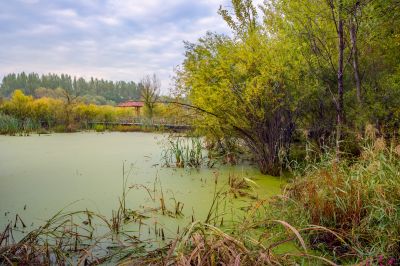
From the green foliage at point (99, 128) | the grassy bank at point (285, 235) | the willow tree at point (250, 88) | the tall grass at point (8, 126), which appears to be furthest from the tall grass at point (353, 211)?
the green foliage at point (99, 128)

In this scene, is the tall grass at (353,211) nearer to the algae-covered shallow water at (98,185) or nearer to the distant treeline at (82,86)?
the algae-covered shallow water at (98,185)

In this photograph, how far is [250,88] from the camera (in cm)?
548

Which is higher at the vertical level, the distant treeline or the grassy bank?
the distant treeline

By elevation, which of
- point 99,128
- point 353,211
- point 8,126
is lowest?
point 353,211

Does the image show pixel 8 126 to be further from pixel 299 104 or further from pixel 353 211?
pixel 353 211

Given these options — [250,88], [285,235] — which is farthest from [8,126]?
[285,235]

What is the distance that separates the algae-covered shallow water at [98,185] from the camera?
3.72m

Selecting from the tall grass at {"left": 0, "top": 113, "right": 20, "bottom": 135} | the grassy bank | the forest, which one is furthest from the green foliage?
the grassy bank

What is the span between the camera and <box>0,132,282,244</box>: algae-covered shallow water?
3723 millimetres

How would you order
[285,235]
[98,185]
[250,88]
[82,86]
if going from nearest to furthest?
1. [285,235]
2. [98,185]
3. [250,88]
4. [82,86]

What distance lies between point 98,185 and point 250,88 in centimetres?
286

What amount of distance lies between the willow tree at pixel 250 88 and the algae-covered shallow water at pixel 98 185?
705 millimetres

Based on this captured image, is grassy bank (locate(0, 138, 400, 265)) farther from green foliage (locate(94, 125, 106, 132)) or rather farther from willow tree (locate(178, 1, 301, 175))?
green foliage (locate(94, 125, 106, 132))

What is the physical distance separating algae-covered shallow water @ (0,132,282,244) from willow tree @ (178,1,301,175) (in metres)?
0.71
